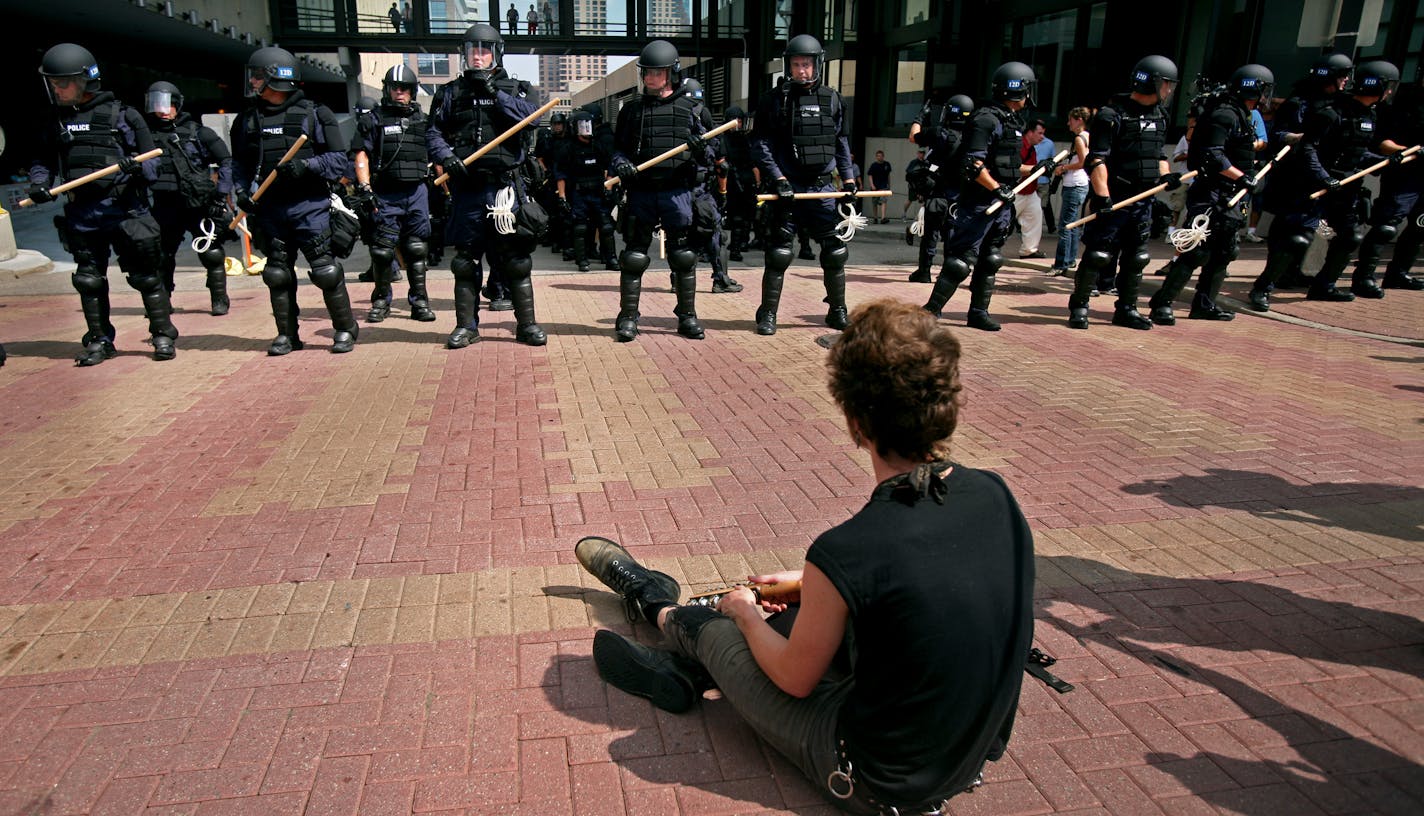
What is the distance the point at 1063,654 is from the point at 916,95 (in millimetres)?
20503

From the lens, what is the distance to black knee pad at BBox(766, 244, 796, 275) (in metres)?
8.36

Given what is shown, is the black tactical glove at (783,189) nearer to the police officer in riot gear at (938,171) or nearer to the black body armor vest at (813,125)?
the black body armor vest at (813,125)

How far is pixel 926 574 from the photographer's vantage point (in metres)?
2.07

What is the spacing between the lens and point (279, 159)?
734cm

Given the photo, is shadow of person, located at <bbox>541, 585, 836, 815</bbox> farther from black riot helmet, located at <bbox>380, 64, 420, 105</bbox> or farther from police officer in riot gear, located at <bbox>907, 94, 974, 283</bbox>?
black riot helmet, located at <bbox>380, 64, 420, 105</bbox>

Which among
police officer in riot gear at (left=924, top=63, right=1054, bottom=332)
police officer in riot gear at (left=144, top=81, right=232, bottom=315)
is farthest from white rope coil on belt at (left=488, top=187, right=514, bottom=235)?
police officer in riot gear at (left=924, top=63, right=1054, bottom=332)

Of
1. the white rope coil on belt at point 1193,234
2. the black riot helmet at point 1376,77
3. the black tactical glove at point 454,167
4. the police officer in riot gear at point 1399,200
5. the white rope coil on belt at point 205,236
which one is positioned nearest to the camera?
the black tactical glove at point 454,167

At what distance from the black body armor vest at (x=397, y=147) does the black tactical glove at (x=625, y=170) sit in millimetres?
1944

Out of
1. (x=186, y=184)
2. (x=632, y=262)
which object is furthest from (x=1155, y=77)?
(x=186, y=184)

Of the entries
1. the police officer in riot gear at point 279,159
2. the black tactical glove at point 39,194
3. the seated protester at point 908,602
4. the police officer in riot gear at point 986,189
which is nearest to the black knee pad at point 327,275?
the police officer in riot gear at point 279,159

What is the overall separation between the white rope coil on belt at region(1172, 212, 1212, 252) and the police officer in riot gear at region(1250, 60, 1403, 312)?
4.45 ft

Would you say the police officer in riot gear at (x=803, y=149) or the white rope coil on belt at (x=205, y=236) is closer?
the police officer in riot gear at (x=803, y=149)

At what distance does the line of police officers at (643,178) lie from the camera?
731 cm

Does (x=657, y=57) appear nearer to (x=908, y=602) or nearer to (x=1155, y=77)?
(x=1155, y=77)
